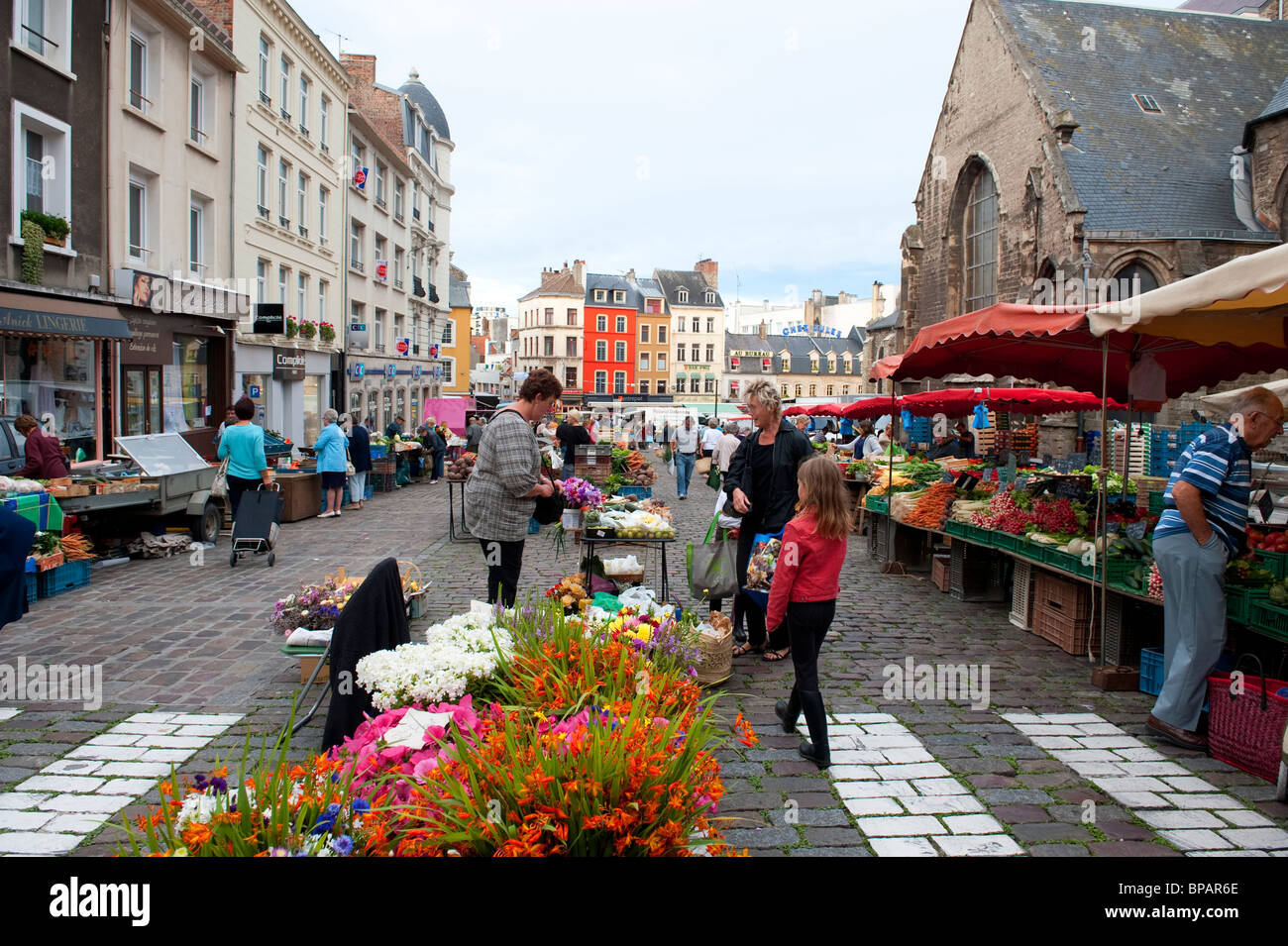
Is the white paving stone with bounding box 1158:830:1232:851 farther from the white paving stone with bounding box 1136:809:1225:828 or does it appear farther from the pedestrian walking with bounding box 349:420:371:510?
the pedestrian walking with bounding box 349:420:371:510

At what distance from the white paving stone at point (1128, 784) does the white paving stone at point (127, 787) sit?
197 inches

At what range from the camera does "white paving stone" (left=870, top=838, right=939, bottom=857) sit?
153 inches

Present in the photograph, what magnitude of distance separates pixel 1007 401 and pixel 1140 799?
12654 millimetres

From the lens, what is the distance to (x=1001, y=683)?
6.73m

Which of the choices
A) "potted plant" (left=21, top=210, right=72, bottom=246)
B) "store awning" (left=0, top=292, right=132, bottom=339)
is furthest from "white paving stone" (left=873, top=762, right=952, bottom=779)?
"potted plant" (left=21, top=210, right=72, bottom=246)

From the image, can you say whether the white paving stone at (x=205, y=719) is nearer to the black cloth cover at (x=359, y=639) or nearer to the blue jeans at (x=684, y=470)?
the black cloth cover at (x=359, y=639)

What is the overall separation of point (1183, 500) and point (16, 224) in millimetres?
15762

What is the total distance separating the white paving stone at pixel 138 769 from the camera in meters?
4.71

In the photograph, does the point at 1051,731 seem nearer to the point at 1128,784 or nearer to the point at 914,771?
the point at 1128,784

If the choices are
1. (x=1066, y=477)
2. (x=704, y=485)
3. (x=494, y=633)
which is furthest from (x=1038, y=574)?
(x=704, y=485)

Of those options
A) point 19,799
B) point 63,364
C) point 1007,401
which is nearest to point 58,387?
point 63,364

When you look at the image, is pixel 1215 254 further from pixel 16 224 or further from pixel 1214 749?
pixel 16 224

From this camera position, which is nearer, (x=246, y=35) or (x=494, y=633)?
(x=494, y=633)

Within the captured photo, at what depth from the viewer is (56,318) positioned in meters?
13.7
